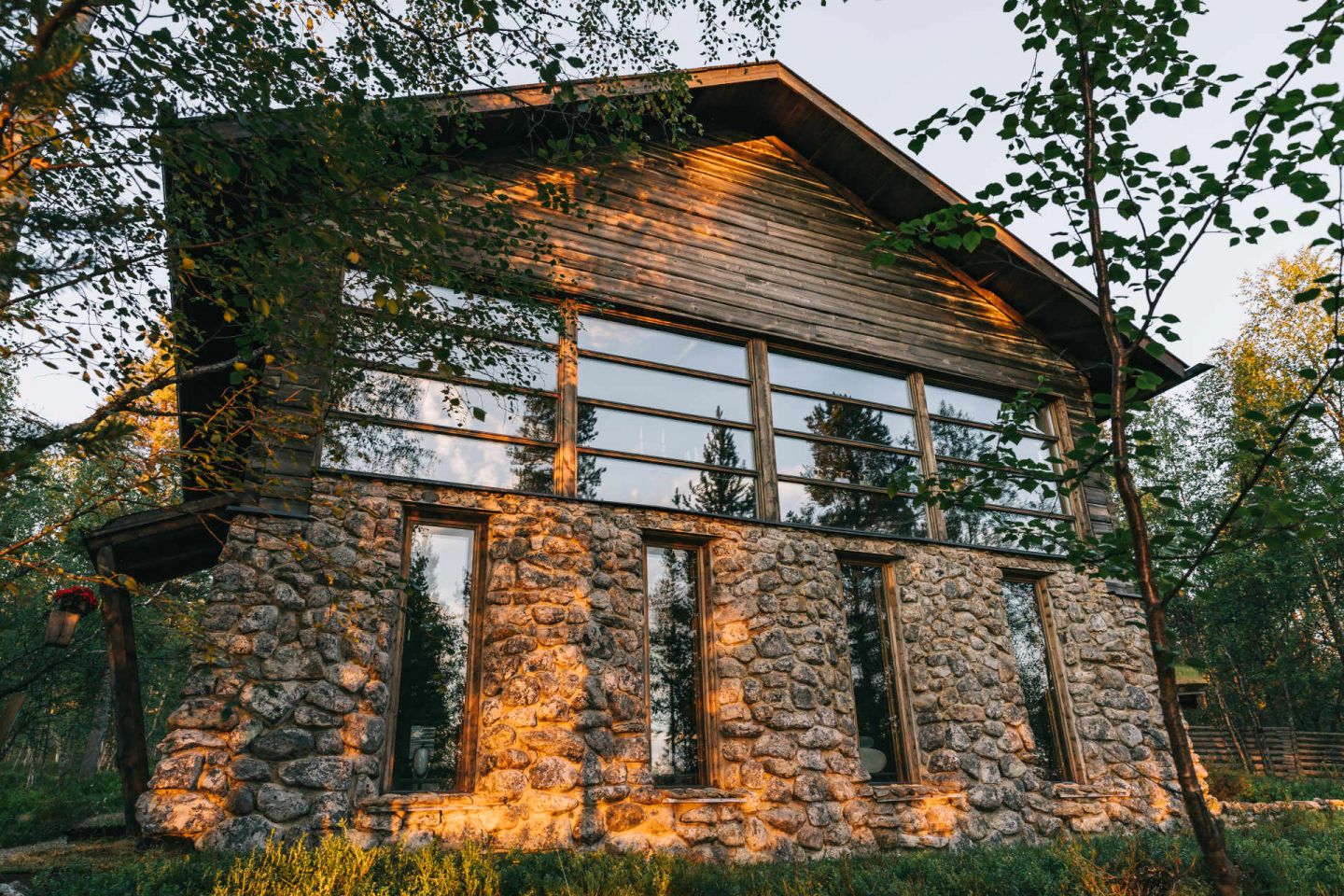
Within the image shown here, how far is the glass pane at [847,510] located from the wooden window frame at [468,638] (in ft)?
10.5

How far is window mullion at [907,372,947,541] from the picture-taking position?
8.82 m

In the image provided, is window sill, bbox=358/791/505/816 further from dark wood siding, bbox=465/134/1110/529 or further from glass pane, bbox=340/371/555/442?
dark wood siding, bbox=465/134/1110/529

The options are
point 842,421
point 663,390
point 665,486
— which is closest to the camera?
point 665,486

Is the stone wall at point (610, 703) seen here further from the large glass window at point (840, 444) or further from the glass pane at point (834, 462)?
the glass pane at point (834, 462)

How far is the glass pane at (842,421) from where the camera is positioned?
8.64 m

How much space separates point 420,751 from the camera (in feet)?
19.8

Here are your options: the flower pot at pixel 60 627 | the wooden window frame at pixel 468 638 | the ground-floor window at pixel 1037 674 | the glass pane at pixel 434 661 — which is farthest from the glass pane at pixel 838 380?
the flower pot at pixel 60 627

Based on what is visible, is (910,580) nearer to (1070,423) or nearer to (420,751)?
(1070,423)

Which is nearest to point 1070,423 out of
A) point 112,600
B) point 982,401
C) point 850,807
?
point 982,401

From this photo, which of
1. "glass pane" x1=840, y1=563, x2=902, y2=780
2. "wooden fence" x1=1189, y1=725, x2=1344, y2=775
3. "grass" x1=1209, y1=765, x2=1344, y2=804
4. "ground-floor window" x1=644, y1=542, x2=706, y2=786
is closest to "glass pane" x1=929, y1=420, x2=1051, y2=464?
"glass pane" x1=840, y1=563, x2=902, y2=780

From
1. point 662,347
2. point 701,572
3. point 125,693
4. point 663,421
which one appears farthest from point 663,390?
point 125,693

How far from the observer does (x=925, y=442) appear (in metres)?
9.29

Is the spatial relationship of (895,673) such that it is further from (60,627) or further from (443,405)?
(60,627)

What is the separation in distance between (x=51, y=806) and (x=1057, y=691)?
46.3ft
